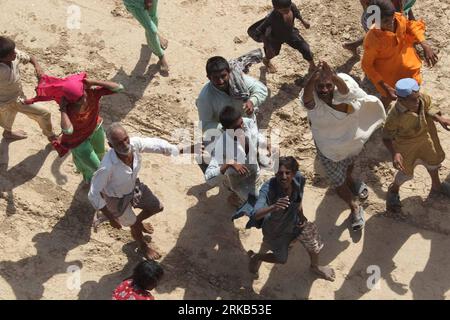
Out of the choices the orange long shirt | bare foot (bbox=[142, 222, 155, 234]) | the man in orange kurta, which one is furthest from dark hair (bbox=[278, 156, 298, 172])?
bare foot (bbox=[142, 222, 155, 234])

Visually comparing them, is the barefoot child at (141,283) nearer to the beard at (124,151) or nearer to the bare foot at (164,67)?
the beard at (124,151)

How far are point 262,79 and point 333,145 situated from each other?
2.00 m

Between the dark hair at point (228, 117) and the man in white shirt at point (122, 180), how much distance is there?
0.47 metres

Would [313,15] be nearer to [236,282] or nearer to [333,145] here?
[333,145]

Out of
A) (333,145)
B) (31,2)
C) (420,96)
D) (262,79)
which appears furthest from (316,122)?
(31,2)

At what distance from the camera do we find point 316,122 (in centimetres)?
588

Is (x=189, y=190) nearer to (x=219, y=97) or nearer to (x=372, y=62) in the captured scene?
(x=219, y=97)

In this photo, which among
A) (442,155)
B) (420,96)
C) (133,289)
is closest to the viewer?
(133,289)

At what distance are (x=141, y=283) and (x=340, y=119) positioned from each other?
6.88 feet

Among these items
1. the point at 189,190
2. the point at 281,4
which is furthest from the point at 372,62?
the point at 189,190

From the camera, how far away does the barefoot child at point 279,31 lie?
7.07 meters

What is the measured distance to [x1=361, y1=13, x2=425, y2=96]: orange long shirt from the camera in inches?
250

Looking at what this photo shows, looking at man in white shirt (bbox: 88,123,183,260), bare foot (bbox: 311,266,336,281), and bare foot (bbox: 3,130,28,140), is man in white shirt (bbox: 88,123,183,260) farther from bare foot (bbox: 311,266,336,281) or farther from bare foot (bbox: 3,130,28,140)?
bare foot (bbox: 3,130,28,140)

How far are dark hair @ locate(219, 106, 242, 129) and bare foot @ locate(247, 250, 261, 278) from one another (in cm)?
123
